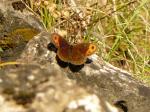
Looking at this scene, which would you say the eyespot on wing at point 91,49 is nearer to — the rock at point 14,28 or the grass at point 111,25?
the rock at point 14,28

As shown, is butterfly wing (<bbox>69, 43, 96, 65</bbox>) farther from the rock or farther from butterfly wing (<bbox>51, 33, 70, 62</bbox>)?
the rock

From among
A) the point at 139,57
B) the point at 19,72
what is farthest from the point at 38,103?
the point at 139,57

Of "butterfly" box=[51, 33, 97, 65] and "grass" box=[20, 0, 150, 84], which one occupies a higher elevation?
"butterfly" box=[51, 33, 97, 65]

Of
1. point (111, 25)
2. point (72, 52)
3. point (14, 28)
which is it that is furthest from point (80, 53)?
point (111, 25)

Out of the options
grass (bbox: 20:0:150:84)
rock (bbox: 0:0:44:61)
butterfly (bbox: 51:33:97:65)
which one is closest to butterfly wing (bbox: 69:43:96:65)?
butterfly (bbox: 51:33:97:65)

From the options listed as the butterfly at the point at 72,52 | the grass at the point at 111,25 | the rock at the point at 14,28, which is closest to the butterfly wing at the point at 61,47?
the butterfly at the point at 72,52
